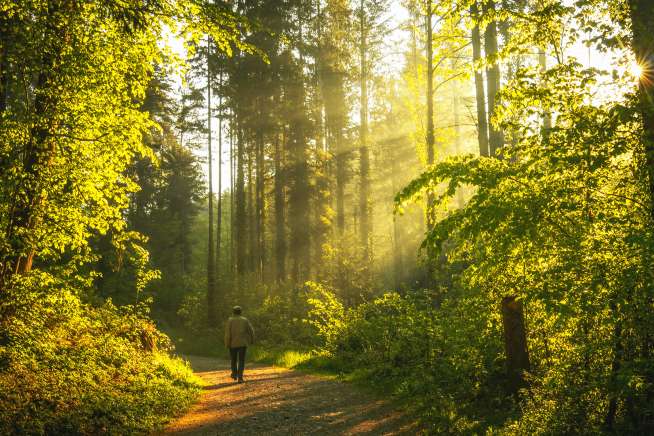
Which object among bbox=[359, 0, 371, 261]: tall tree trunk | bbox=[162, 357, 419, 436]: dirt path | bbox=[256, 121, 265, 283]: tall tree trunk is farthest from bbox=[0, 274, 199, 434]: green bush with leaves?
bbox=[359, 0, 371, 261]: tall tree trunk

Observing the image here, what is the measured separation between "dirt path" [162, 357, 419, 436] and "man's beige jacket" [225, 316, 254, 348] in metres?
1.13

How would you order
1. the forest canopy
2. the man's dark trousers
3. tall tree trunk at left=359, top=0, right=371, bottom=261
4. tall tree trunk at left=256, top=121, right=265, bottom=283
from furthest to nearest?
1. tall tree trunk at left=359, top=0, right=371, bottom=261
2. tall tree trunk at left=256, top=121, right=265, bottom=283
3. the man's dark trousers
4. the forest canopy

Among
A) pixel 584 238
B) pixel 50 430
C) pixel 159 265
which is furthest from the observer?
pixel 159 265

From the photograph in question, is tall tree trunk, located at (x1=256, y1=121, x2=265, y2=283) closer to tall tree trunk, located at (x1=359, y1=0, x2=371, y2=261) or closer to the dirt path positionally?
tall tree trunk, located at (x1=359, y1=0, x2=371, y2=261)

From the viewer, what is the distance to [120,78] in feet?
28.4

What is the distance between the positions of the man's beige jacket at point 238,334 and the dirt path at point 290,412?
3.69 feet

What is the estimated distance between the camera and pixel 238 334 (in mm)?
13078

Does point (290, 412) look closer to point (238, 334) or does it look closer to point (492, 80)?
point (238, 334)

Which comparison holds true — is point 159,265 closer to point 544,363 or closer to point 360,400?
point 360,400

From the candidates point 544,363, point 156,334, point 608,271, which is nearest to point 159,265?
point 156,334

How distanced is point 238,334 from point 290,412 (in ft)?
16.0

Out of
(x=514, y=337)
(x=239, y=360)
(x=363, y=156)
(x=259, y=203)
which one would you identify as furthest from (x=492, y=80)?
(x=259, y=203)

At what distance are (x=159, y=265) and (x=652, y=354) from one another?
32.3 m

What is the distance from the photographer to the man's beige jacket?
1305cm
